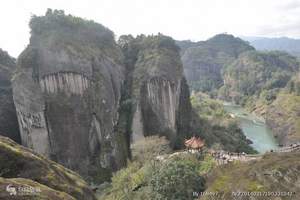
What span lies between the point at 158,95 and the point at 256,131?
50.0m

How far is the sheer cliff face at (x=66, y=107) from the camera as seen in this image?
61312 mm

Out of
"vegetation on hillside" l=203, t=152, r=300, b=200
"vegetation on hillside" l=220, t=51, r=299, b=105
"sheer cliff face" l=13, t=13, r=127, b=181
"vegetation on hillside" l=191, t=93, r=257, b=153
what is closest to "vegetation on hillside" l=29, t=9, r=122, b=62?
"sheer cliff face" l=13, t=13, r=127, b=181

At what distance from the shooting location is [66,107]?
61.8 m

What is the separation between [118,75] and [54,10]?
55.5 feet

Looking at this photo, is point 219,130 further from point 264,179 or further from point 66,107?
point 264,179

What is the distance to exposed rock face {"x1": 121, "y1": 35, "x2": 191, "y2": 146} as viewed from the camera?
66.6m

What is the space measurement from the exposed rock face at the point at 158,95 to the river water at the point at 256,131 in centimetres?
2458

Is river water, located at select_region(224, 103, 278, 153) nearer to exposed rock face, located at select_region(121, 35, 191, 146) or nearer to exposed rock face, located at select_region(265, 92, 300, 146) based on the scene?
exposed rock face, located at select_region(265, 92, 300, 146)

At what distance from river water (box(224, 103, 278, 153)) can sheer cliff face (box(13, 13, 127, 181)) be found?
36.1 metres

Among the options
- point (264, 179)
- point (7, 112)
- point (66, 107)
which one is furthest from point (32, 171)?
point (7, 112)

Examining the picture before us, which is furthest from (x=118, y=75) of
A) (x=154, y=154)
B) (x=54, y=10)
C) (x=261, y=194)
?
(x=261, y=194)

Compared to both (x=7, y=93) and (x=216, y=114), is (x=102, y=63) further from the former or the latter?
(x=216, y=114)

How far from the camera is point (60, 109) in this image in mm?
61688

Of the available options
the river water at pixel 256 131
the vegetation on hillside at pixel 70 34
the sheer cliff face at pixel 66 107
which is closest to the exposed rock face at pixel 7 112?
the sheer cliff face at pixel 66 107
